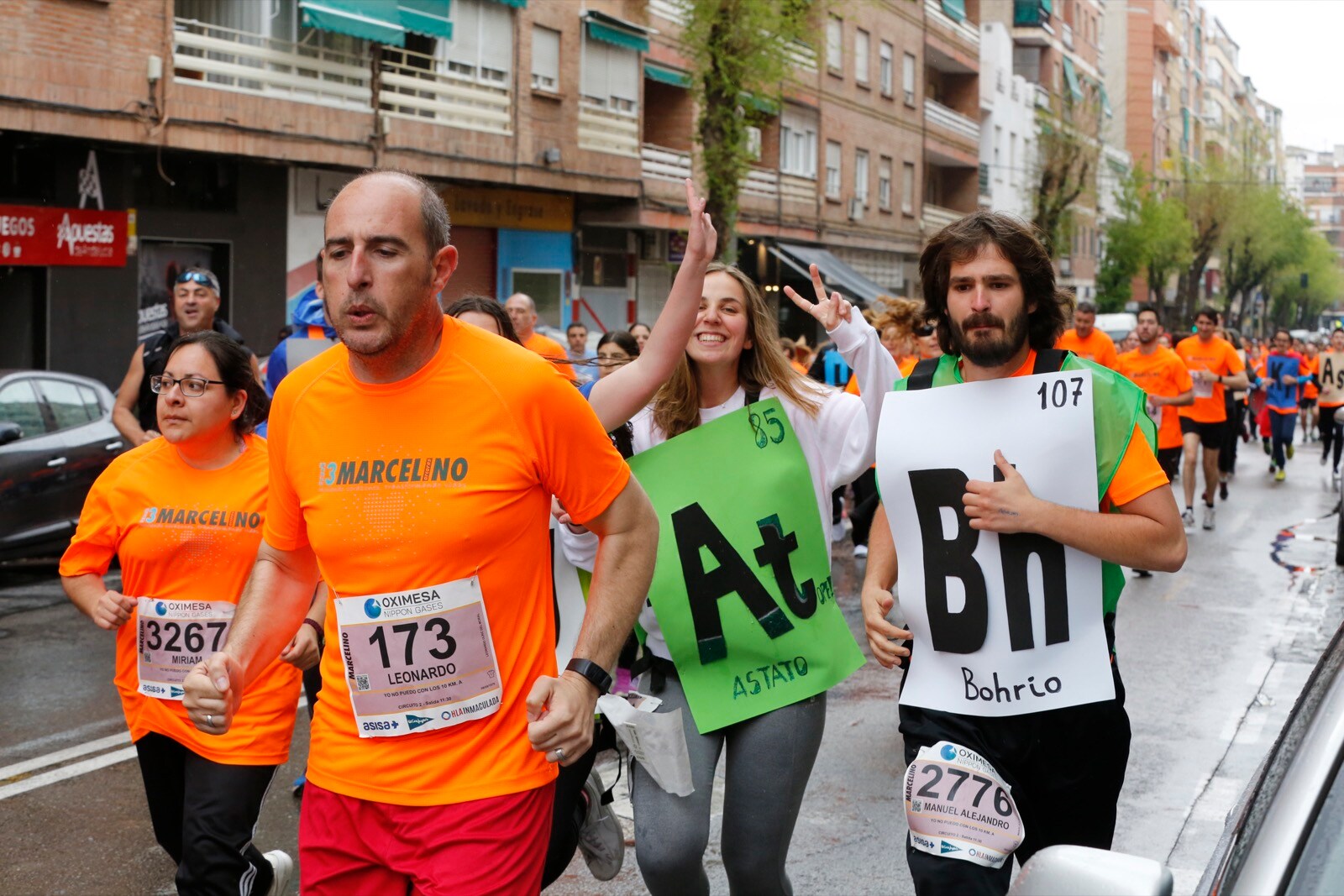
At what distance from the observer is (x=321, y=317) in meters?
8.35

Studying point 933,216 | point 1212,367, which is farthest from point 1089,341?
point 933,216

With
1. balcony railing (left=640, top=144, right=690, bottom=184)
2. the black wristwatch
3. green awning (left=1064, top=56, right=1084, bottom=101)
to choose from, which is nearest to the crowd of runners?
the black wristwatch

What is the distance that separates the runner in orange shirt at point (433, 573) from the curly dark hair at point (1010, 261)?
999 millimetres

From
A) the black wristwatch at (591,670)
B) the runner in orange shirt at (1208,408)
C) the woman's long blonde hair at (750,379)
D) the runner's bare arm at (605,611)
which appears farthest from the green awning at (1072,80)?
the black wristwatch at (591,670)

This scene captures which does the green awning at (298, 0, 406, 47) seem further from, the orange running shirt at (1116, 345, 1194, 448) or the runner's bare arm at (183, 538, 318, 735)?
the runner's bare arm at (183, 538, 318, 735)

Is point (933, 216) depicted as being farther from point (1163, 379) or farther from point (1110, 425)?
point (1110, 425)

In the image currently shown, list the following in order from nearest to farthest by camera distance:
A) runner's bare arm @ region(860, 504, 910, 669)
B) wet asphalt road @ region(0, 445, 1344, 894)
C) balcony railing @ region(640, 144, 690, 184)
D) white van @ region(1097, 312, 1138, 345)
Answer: runner's bare arm @ region(860, 504, 910, 669) → wet asphalt road @ region(0, 445, 1344, 894) → balcony railing @ region(640, 144, 690, 184) → white van @ region(1097, 312, 1138, 345)

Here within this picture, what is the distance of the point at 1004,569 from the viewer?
3.51 m

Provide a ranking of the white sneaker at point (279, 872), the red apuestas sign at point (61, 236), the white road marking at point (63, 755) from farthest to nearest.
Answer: the red apuestas sign at point (61, 236) < the white road marking at point (63, 755) < the white sneaker at point (279, 872)

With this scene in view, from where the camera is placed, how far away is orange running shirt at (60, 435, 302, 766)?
4223 millimetres

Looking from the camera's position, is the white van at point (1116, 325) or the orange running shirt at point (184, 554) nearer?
the orange running shirt at point (184, 554)

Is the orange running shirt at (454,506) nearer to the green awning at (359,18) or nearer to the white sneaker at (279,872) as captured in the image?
the white sneaker at (279,872)

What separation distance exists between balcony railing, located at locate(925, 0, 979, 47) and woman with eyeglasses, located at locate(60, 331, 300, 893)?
43075 millimetres

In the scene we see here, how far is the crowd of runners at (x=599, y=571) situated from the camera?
2961 millimetres
